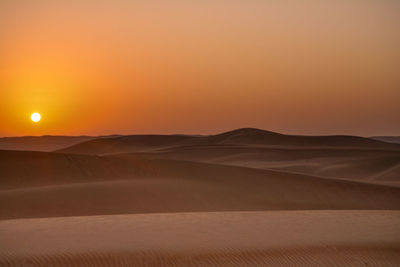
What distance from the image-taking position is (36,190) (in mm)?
15273

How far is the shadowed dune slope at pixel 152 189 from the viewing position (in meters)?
13.8

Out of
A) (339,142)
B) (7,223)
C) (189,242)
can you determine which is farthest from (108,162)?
(339,142)

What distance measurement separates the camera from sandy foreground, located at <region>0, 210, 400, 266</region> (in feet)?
17.5

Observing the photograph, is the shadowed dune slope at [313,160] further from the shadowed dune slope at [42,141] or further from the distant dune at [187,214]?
the shadowed dune slope at [42,141]

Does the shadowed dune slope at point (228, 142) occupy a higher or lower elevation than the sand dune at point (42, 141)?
lower

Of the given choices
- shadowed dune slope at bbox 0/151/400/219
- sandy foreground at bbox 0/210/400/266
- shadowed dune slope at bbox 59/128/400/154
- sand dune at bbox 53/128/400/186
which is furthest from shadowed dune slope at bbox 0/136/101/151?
sandy foreground at bbox 0/210/400/266

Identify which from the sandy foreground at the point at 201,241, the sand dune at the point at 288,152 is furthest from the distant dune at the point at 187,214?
the sand dune at the point at 288,152

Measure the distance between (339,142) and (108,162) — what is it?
171 ft

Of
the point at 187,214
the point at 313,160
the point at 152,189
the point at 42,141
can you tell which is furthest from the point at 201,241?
the point at 42,141

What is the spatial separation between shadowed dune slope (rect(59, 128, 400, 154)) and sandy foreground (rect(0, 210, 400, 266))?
55.5m

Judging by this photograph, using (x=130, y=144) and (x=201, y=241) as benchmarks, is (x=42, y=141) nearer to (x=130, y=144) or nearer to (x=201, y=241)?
(x=130, y=144)

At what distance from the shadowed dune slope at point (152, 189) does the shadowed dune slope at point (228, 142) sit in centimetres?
4248

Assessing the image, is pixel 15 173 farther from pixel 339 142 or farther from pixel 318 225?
pixel 339 142

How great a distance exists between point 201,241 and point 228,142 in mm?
71635
